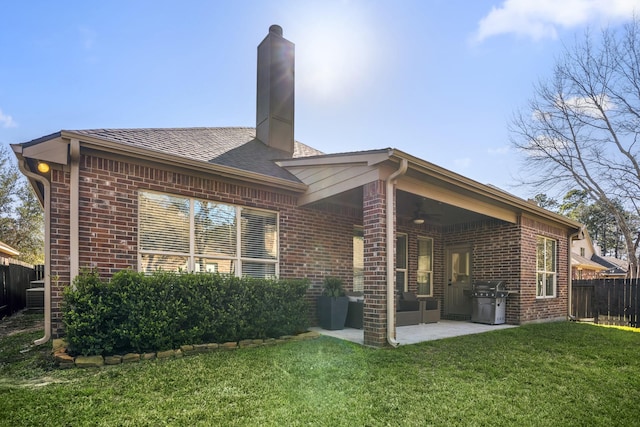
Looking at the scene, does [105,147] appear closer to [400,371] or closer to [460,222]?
[400,371]

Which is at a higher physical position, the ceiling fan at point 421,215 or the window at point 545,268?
the ceiling fan at point 421,215

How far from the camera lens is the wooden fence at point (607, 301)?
1078 cm

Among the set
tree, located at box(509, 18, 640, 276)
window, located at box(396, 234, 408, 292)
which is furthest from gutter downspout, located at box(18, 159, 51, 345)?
tree, located at box(509, 18, 640, 276)

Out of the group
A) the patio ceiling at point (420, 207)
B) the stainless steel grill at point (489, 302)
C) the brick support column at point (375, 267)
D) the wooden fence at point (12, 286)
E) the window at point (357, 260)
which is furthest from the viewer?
the wooden fence at point (12, 286)

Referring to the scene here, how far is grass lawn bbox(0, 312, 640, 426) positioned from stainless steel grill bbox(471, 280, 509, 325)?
322 centimetres

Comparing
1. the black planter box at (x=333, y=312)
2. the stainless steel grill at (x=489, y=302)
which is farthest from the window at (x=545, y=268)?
the black planter box at (x=333, y=312)

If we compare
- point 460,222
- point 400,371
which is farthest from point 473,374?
point 460,222

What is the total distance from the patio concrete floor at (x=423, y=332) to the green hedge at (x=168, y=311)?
1.04 meters

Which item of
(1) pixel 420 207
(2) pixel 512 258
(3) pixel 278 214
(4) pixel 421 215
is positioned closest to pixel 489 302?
(2) pixel 512 258

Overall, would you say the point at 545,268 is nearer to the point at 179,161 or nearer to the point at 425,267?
the point at 425,267

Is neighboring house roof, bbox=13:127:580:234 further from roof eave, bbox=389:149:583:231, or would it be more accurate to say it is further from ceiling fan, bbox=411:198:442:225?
ceiling fan, bbox=411:198:442:225

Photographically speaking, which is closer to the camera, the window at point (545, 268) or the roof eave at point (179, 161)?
the roof eave at point (179, 161)

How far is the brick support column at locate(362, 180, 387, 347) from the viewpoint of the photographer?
5496 millimetres

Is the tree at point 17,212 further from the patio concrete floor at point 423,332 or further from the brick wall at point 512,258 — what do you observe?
the brick wall at point 512,258
